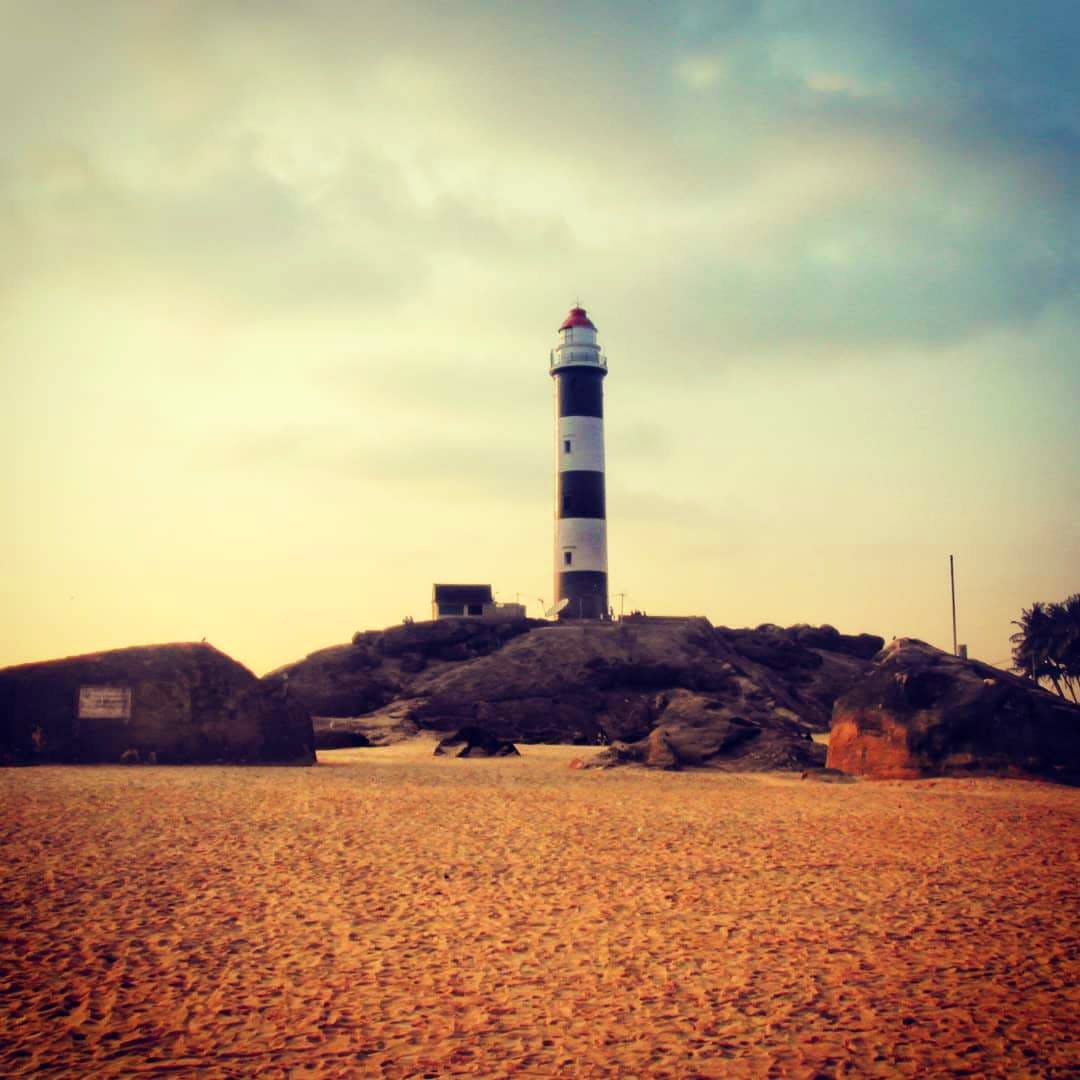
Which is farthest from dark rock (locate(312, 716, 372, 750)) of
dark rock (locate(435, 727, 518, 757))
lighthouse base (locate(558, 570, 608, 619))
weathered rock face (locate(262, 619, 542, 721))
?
lighthouse base (locate(558, 570, 608, 619))

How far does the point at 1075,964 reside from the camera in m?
7.02

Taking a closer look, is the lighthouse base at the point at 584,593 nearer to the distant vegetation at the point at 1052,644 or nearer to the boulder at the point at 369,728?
the boulder at the point at 369,728

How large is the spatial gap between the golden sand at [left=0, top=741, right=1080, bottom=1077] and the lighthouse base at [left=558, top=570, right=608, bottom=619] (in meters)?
34.2

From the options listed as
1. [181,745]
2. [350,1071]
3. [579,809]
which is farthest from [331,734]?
[350,1071]

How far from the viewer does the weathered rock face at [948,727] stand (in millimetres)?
18625

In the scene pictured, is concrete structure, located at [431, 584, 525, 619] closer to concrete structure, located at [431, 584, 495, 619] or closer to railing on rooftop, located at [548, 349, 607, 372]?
concrete structure, located at [431, 584, 495, 619]

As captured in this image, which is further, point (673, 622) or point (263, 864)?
point (673, 622)

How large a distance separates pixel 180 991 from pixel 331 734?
2358 cm

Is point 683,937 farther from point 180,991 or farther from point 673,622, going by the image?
point 673,622

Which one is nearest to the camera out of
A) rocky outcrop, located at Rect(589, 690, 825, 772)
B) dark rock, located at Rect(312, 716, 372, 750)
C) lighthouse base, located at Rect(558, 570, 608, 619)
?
rocky outcrop, located at Rect(589, 690, 825, 772)

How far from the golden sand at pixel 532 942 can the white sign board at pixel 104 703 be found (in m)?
7.25

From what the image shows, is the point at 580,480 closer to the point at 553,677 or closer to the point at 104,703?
the point at 553,677

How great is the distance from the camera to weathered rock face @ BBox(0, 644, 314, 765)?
20.3 m

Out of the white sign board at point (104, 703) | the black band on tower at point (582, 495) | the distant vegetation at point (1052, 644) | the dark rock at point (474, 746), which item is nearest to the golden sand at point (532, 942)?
the white sign board at point (104, 703)
